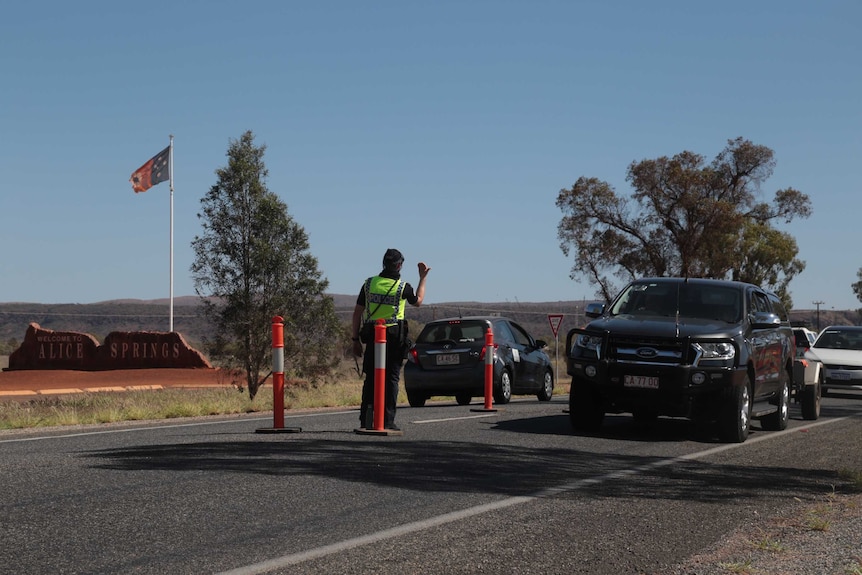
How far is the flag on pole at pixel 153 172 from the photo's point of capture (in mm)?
Answer: 43125

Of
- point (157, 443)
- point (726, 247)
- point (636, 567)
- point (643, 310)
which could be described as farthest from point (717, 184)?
point (636, 567)

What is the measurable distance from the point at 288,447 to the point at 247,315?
1716cm

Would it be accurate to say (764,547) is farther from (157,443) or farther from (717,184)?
(717,184)

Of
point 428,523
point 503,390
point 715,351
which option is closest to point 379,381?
point 715,351

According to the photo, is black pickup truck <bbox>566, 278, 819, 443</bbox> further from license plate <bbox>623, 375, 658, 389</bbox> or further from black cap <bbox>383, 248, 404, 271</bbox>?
black cap <bbox>383, 248, 404, 271</bbox>

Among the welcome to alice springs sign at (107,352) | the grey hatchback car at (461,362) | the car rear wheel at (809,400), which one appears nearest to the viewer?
the car rear wheel at (809,400)

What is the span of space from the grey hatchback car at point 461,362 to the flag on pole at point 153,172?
25847 millimetres

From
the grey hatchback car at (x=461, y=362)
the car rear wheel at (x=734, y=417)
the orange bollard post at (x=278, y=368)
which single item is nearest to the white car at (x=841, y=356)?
the grey hatchback car at (x=461, y=362)

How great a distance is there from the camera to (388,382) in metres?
12.0

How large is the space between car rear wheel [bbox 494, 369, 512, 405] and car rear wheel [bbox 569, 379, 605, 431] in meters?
5.88

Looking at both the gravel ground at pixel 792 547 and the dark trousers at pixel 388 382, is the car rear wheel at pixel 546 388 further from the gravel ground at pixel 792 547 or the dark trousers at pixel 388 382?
the gravel ground at pixel 792 547

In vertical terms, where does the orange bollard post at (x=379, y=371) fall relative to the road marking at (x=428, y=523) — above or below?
above

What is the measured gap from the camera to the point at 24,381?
35688 millimetres

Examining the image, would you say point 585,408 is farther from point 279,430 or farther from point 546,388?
point 546,388
